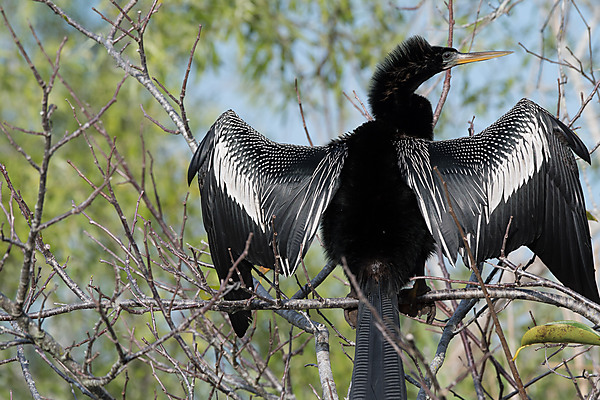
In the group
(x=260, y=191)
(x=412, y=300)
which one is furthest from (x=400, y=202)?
(x=260, y=191)

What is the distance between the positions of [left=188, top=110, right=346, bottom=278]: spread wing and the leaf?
84 centimetres

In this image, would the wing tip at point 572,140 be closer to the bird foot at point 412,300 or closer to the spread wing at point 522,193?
the spread wing at point 522,193

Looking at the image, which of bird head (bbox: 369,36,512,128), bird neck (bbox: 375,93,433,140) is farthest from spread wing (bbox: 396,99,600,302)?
bird head (bbox: 369,36,512,128)

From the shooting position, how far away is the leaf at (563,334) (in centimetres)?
205

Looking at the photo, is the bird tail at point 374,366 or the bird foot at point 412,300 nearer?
the bird tail at point 374,366

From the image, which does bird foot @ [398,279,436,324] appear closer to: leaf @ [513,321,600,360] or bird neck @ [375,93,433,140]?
leaf @ [513,321,600,360]

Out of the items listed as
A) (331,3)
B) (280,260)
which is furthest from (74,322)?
(280,260)

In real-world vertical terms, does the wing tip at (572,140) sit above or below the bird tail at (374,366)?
above

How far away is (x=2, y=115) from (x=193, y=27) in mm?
2234

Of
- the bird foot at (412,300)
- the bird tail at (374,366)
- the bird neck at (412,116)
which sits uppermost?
the bird neck at (412,116)

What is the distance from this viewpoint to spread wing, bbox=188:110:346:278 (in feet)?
8.43

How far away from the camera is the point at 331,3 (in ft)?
23.2

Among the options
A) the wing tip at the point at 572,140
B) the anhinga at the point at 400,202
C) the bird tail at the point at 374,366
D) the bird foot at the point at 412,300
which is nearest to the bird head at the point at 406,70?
the anhinga at the point at 400,202

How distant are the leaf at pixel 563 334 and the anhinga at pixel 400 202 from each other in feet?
1.28
